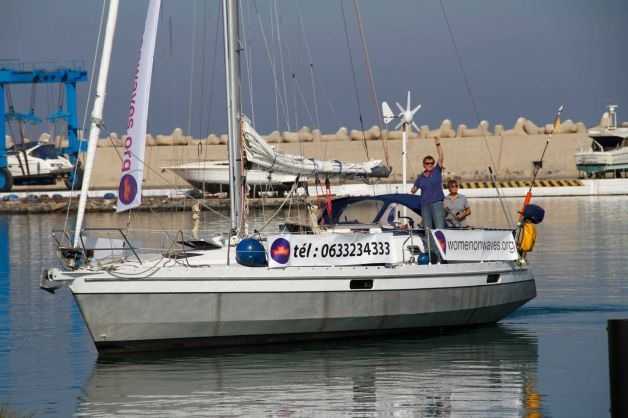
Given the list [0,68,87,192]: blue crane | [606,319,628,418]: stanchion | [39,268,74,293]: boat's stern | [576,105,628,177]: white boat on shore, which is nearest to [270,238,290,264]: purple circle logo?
[39,268,74,293]: boat's stern

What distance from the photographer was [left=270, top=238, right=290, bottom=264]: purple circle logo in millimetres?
17188

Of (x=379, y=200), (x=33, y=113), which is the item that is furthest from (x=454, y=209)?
(x=33, y=113)

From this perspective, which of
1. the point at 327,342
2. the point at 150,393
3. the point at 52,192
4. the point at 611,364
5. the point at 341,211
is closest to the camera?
the point at 611,364

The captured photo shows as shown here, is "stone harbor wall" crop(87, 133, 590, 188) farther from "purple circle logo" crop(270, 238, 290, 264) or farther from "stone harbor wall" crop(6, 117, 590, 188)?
"purple circle logo" crop(270, 238, 290, 264)

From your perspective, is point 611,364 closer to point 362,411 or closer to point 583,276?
point 362,411

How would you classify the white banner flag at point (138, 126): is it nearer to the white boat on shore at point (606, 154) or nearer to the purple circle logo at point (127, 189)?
the purple circle logo at point (127, 189)

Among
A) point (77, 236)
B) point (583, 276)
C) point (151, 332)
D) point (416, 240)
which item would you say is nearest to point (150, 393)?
point (151, 332)

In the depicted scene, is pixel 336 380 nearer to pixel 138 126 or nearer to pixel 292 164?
pixel 138 126

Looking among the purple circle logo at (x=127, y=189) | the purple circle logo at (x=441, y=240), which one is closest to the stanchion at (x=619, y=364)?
the purple circle logo at (x=441, y=240)

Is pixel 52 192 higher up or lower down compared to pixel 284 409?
higher up

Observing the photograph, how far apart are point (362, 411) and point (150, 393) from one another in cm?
274

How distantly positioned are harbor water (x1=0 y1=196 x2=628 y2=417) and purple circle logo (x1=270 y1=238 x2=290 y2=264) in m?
1.34

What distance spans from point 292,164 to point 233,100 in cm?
202

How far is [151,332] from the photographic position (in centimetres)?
1706
